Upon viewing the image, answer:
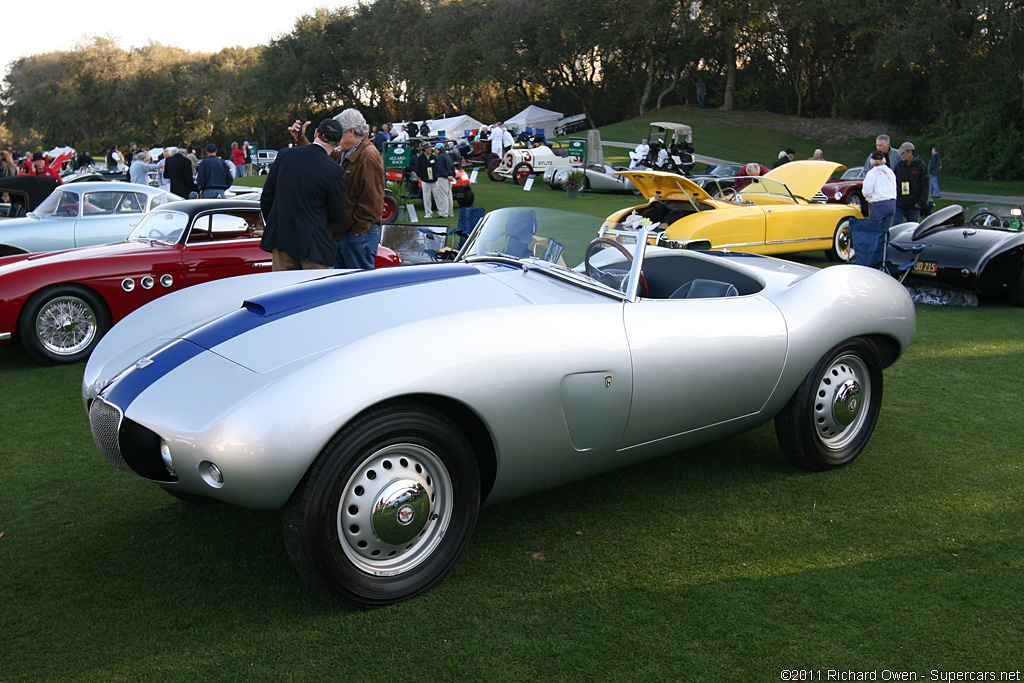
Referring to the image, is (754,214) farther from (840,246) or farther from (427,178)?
(427,178)

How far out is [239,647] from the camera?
254 cm

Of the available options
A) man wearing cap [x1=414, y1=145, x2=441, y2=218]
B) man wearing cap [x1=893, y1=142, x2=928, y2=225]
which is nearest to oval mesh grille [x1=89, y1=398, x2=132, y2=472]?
man wearing cap [x1=893, y1=142, x2=928, y2=225]

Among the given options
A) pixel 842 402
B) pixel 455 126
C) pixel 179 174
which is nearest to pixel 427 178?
pixel 179 174

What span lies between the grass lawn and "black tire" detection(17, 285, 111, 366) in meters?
2.06

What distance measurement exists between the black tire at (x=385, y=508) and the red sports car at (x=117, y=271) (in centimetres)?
464

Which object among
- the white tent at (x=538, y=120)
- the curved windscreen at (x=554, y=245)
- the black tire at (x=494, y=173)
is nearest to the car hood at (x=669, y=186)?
the curved windscreen at (x=554, y=245)

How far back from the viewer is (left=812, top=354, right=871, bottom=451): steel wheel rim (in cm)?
388

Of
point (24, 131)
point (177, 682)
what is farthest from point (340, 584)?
point (24, 131)

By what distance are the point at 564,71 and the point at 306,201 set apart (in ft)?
167

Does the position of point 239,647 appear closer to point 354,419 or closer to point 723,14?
point 354,419

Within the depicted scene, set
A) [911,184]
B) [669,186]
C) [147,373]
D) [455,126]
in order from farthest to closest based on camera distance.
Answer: [455,126] < [911,184] < [669,186] < [147,373]

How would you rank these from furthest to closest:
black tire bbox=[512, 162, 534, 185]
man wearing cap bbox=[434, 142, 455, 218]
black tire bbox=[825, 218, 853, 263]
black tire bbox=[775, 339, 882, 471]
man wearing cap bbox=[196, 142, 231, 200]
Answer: black tire bbox=[512, 162, 534, 185] → man wearing cap bbox=[434, 142, 455, 218] → man wearing cap bbox=[196, 142, 231, 200] → black tire bbox=[825, 218, 853, 263] → black tire bbox=[775, 339, 882, 471]

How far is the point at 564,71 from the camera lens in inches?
2087

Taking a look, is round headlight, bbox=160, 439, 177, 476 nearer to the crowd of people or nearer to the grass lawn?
the grass lawn
